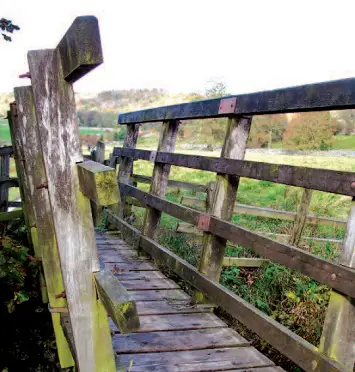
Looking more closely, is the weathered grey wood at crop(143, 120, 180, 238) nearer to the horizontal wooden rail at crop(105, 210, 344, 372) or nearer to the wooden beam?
the horizontal wooden rail at crop(105, 210, 344, 372)

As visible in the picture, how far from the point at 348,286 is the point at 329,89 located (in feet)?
3.14

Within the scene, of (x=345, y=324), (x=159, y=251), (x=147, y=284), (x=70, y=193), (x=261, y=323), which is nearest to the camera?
(x=70, y=193)

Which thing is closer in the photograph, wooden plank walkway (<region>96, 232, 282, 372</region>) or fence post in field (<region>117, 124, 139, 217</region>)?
wooden plank walkway (<region>96, 232, 282, 372</region>)

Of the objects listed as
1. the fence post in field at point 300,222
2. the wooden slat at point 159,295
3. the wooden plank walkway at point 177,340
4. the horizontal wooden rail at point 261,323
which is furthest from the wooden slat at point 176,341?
the fence post in field at point 300,222

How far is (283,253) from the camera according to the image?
7.63 ft

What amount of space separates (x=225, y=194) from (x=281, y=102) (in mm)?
863

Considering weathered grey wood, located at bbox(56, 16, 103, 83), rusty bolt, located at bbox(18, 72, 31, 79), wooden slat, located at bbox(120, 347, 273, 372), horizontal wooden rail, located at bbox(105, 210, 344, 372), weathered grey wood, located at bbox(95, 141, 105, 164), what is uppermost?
weathered grey wood, located at bbox(56, 16, 103, 83)

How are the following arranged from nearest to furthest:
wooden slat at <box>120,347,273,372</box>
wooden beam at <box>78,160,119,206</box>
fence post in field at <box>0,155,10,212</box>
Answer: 1. wooden beam at <box>78,160,119,206</box>
2. wooden slat at <box>120,347,273,372</box>
3. fence post in field at <box>0,155,10,212</box>

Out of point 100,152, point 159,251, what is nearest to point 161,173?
point 159,251

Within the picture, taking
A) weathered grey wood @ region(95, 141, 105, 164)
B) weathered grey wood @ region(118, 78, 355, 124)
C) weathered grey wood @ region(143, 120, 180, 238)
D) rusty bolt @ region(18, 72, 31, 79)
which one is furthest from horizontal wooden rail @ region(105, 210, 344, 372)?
weathered grey wood @ region(95, 141, 105, 164)

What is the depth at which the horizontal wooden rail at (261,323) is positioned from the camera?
6.63 ft

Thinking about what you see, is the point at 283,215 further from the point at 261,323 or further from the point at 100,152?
the point at 100,152

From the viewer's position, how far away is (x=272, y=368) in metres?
2.37

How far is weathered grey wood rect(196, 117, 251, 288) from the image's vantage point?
298 centimetres
